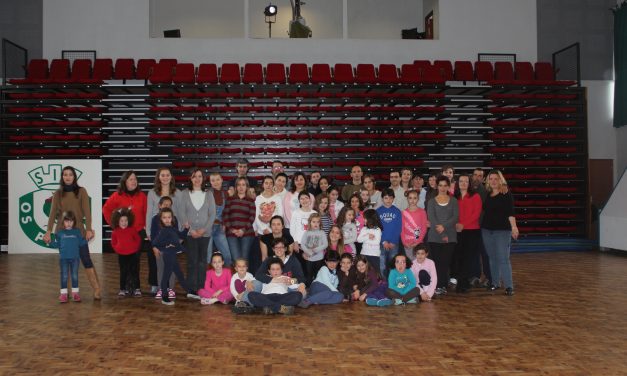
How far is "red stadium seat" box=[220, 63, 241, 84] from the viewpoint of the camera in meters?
13.6

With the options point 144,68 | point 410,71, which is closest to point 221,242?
point 144,68

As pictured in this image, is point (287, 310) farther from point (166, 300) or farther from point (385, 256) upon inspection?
point (385, 256)

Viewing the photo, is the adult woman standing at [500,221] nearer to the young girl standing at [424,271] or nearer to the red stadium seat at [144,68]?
the young girl standing at [424,271]

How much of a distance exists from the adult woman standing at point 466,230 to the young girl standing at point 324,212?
5.07 ft

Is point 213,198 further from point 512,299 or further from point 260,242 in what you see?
point 512,299

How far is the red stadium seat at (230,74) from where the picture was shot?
1357cm

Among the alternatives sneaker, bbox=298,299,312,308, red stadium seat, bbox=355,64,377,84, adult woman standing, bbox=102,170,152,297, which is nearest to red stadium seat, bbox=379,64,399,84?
red stadium seat, bbox=355,64,377,84

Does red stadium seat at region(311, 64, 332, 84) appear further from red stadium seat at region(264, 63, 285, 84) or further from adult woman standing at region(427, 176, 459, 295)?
adult woman standing at region(427, 176, 459, 295)

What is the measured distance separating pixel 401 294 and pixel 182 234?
2.58m

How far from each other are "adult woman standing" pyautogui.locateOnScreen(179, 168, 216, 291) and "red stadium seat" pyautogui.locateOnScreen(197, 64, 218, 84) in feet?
23.1

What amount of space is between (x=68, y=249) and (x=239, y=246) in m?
1.88

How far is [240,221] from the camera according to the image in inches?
271

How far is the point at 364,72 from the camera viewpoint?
1391cm

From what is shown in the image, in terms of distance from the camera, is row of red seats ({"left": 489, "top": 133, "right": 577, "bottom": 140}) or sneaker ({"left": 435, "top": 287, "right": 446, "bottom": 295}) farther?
row of red seats ({"left": 489, "top": 133, "right": 577, "bottom": 140})
